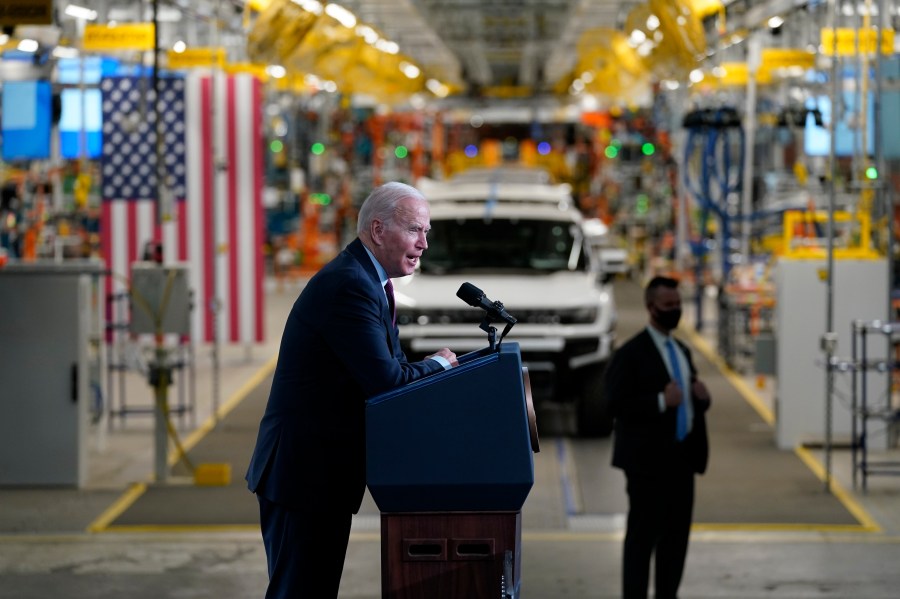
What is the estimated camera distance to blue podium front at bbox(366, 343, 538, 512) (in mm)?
3635

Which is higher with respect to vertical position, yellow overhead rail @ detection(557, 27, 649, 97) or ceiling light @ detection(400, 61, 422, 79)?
ceiling light @ detection(400, 61, 422, 79)

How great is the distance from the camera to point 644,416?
250 inches

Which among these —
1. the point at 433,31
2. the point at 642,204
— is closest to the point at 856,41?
the point at 642,204

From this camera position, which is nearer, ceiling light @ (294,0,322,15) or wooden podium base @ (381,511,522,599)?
wooden podium base @ (381,511,522,599)

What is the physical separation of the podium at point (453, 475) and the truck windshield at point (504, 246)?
9177 millimetres

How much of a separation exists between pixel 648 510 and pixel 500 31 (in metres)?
28.3

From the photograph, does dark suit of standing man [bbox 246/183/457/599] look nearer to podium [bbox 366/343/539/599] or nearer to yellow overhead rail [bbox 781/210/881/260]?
podium [bbox 366/343/539/599]

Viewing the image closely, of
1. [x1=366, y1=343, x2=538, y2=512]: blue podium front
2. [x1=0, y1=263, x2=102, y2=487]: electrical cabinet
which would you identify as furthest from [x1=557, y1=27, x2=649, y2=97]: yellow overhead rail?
[x1=366, y1=343, x2=538, y2=512]: blue podium front

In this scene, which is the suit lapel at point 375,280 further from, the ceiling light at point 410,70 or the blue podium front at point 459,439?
the ceiling light at point 410,70

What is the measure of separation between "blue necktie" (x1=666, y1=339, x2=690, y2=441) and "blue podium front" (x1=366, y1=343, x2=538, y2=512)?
109 inches

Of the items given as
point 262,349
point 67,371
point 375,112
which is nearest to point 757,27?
point 262,349

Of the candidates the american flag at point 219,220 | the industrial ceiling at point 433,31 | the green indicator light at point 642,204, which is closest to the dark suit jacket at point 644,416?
the industrial ceiling at point 433,31

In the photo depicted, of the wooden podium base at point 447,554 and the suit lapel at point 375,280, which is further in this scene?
the suit lapel at point 375,280

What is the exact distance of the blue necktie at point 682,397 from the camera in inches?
250
